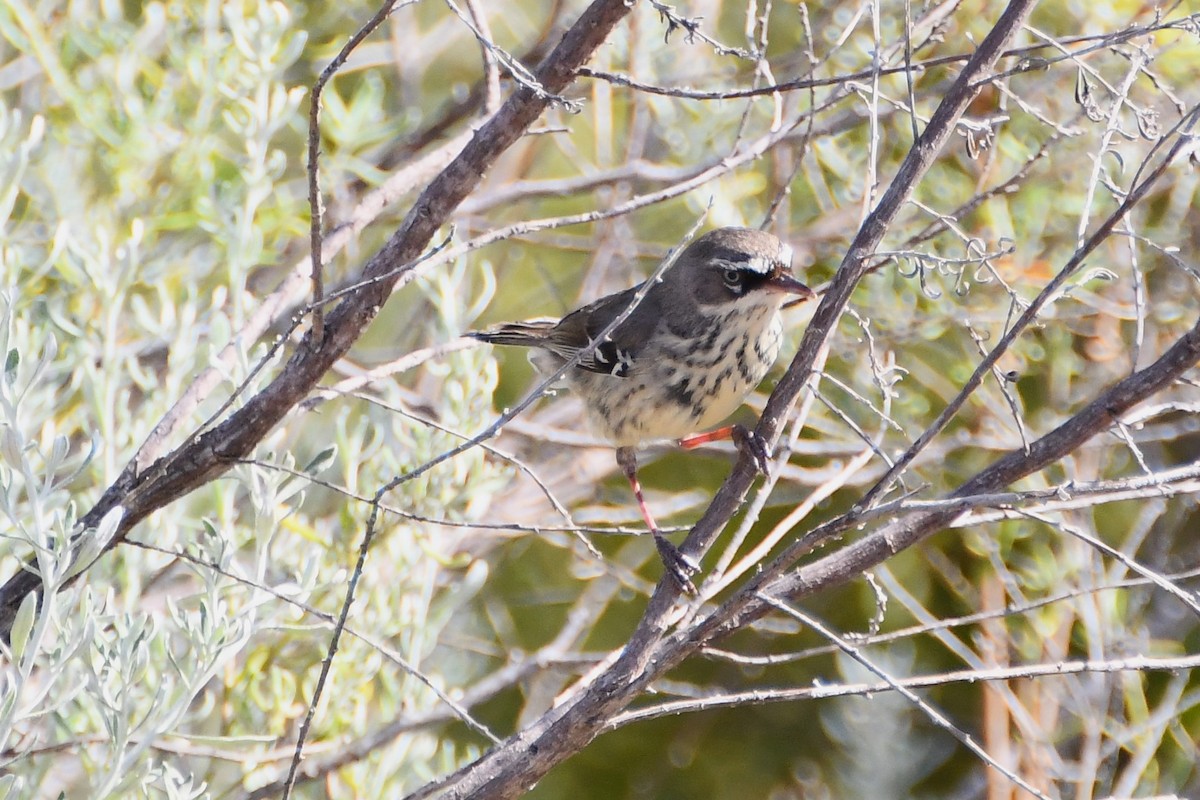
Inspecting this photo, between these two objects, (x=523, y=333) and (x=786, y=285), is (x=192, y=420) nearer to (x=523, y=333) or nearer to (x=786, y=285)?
(x=523, y=333)

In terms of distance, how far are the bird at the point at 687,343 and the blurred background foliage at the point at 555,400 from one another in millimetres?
272

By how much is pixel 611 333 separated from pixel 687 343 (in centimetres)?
27

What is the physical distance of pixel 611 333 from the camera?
4.04 m

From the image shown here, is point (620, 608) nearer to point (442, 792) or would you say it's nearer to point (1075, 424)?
point (442, 792)

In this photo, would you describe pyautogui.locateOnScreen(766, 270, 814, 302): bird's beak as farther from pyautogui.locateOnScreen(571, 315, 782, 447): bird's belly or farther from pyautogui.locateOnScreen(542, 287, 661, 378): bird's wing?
pyautogui.locateOnScreen(542, 287, 661, 378): bird's wing

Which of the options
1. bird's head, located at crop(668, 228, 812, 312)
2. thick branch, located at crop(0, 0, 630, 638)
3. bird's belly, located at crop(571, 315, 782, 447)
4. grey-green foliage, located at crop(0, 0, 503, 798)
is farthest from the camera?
bird's belly, located at crop(571, 315, 782, 447)

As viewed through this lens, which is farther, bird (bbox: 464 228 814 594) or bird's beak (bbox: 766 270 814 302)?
bird (bbox: 464 228 814 594)

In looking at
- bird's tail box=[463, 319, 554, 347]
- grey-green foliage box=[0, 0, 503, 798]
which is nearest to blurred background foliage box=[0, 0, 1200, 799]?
grey-green foliage box=[0, 0, 503, 798]

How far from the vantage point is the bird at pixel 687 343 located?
374cm

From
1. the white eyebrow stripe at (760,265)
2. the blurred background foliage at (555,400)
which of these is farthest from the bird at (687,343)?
the blurred background foliage at (555,400)

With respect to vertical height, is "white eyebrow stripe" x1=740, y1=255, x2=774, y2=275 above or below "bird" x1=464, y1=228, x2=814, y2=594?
above

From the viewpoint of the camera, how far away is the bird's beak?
3.45 m

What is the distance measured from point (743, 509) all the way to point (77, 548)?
118 inches

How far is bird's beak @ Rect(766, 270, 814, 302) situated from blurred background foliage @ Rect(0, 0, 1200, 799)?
0.84 feet
